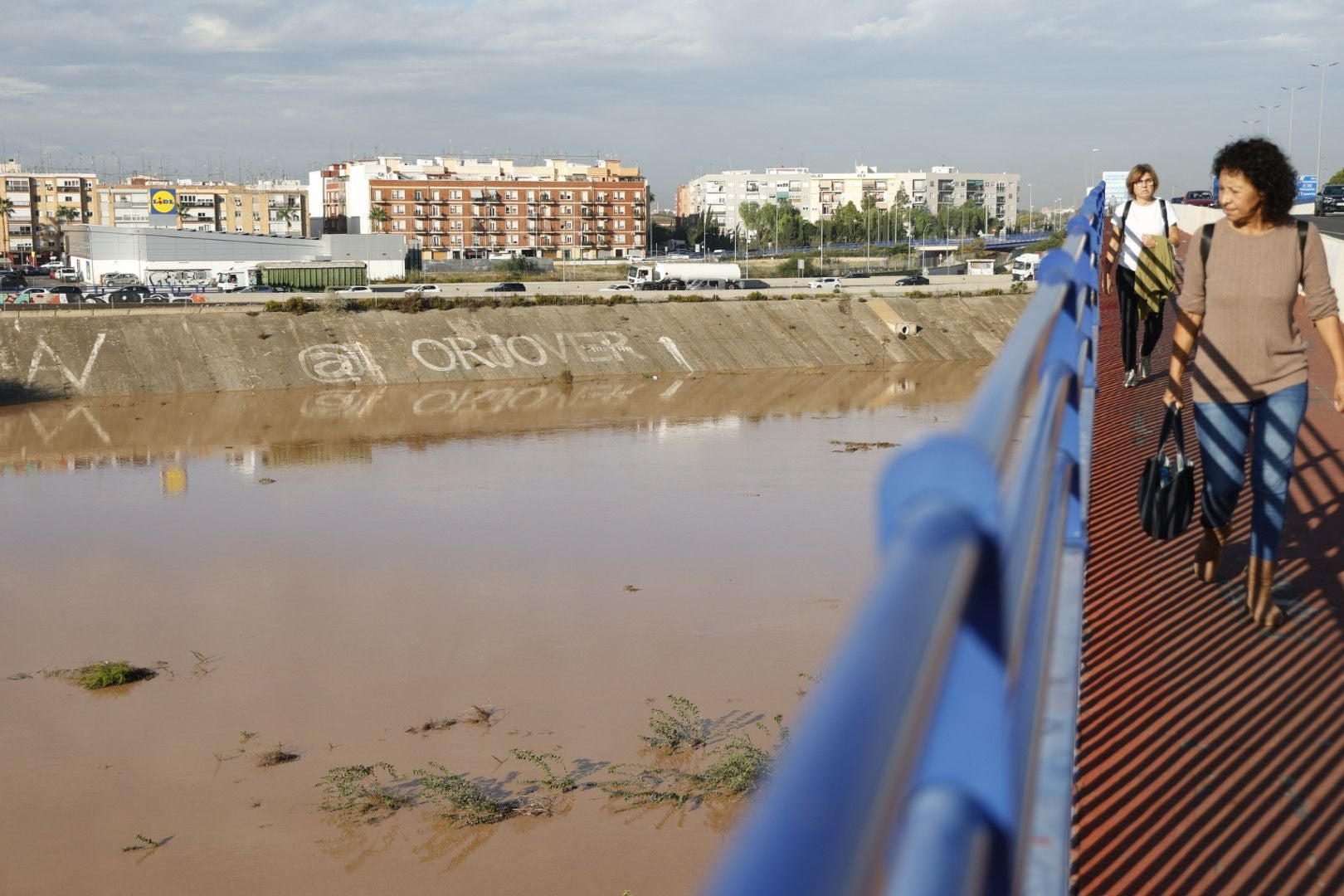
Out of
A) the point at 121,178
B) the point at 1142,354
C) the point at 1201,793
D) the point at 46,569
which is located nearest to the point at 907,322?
the point at 46,569

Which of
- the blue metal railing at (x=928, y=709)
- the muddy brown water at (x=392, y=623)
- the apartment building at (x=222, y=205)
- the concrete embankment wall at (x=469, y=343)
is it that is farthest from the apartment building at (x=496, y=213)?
the blue metal railing at (x=928, y=709)

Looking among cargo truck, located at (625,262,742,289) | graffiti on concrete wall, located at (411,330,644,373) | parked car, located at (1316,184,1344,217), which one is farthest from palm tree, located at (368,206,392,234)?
parked car, located at (1316,184,1344,217)

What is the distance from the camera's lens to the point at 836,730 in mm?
704

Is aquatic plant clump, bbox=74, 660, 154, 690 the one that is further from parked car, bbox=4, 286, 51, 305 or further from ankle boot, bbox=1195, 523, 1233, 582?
parked car, bbox=4, 286, 51, 305

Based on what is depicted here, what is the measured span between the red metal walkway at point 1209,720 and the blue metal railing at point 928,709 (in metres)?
1.42

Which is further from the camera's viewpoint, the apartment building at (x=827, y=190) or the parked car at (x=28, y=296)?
the apartment building at (x=827, y=190)

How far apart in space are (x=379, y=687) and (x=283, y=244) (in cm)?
6677

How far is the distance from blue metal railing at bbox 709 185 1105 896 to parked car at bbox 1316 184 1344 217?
3944 cm

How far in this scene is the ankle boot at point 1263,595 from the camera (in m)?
4.64

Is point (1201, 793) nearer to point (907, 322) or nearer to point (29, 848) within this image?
point (29, 848)

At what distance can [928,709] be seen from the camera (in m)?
0.86

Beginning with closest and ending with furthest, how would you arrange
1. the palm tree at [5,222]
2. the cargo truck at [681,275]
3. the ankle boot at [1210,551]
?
the ankle boot at [1210,551]
the cargo truck at [681,275]
the palm tree at [5,222]

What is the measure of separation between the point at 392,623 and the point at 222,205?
339 ft

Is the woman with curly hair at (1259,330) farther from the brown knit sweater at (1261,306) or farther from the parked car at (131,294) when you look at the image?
the parked car at (131,294)
